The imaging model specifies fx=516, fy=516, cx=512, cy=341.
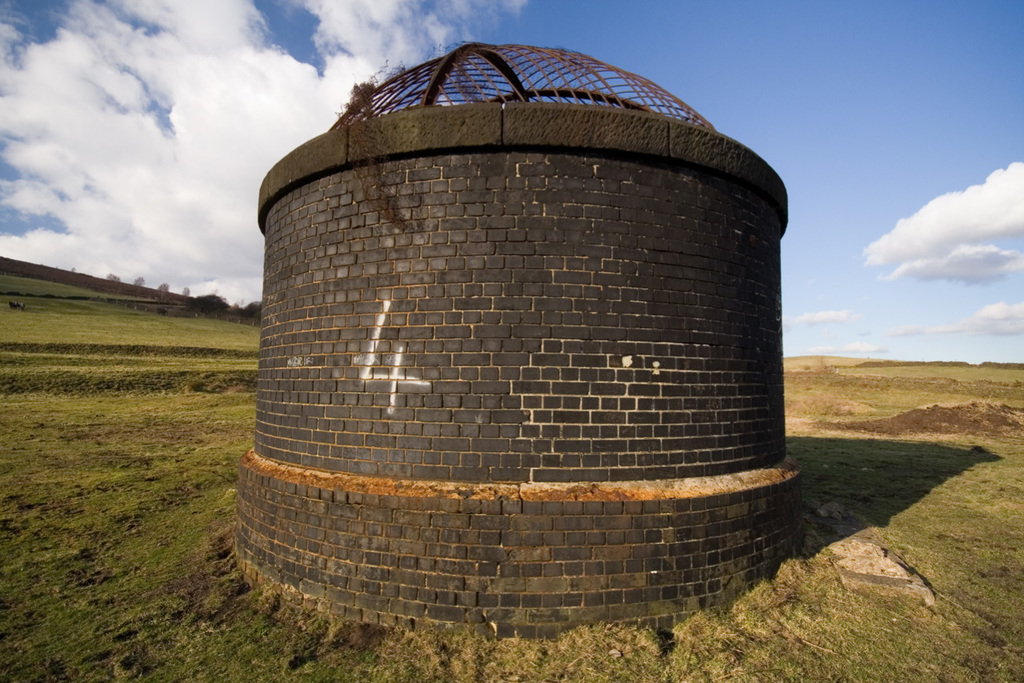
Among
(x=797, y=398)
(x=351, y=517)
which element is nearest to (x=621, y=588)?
(x=351, y=517)

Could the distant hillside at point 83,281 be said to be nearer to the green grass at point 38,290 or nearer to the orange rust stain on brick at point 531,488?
the green grass at point 38,290

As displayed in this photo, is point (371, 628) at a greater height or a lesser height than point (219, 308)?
lesser

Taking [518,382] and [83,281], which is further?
[83,281]

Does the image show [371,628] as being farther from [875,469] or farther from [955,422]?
[955,422]

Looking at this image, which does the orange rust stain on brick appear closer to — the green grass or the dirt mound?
the dirt mound

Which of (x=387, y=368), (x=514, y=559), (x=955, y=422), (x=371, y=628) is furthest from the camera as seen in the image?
(x=955, y=422)

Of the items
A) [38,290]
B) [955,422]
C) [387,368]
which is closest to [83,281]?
[38,290]

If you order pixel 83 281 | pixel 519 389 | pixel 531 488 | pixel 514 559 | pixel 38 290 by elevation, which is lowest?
pixel 514 559

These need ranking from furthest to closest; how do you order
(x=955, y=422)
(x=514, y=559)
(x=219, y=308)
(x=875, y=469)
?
(x=219, y=308), (x=955, y=422), (x=875, y=469), (x=514, y=559)

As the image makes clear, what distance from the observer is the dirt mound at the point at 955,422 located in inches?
673

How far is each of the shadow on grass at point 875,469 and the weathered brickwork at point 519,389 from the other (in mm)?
4236

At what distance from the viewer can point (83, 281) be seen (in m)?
58.3

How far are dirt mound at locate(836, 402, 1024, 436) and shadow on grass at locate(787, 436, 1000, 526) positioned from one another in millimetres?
2972

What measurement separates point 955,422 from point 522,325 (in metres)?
20.6
